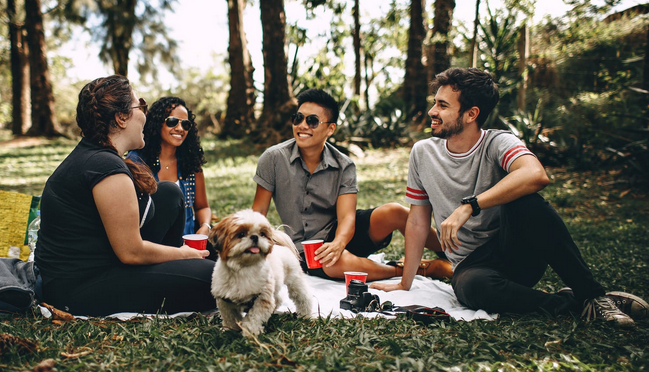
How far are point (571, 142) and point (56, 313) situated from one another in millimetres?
10642

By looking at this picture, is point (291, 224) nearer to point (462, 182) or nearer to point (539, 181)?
point (462, 182)

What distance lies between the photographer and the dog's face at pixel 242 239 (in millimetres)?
2490

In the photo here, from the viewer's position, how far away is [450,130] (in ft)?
11.4

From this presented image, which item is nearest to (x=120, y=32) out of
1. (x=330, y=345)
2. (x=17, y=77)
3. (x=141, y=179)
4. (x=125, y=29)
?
(x=125, y=29)

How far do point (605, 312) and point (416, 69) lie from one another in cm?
1363

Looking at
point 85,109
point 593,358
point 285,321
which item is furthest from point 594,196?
point 85,109

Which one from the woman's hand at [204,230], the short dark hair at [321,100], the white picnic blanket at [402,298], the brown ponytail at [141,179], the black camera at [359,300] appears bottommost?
the white picnic blanket at [402,298]

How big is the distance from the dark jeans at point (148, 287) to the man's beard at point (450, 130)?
1933 mm

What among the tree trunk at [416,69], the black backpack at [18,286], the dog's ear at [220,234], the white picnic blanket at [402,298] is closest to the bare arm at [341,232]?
the white picnic blanket at [402,298]

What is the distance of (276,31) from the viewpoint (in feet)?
42.0

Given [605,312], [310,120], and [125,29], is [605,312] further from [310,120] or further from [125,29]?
[125,29]

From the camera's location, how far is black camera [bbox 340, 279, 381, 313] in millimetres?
3301

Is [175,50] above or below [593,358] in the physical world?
above

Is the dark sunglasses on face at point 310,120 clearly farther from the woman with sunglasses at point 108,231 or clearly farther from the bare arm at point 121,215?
the bare arm at point 121,215
